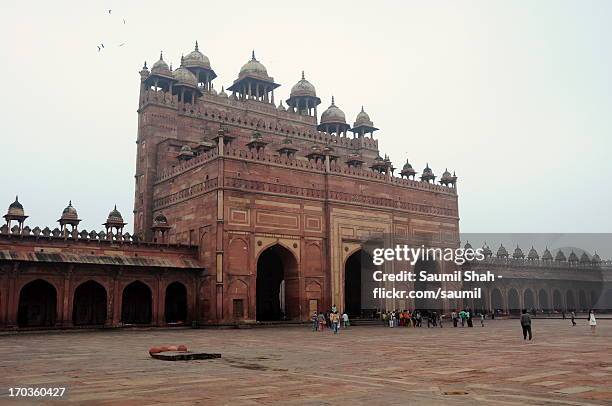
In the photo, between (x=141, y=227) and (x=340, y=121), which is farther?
(x=340, y=121)

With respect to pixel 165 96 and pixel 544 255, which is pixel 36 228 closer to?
pixel 165 96

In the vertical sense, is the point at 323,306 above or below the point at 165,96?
below

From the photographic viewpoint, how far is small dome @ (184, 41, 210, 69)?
138ft

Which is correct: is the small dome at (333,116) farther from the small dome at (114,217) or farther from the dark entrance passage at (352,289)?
the small dome at (114,217)

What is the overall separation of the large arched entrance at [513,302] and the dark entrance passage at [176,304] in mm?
29272

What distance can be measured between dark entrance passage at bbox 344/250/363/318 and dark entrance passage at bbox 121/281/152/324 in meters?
12.7

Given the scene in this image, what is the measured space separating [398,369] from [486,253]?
42133 mm

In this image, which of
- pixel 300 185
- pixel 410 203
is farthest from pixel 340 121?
pixel 300 185

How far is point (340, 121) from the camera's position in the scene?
4509 cm

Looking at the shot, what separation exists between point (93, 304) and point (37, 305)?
2.53 meters

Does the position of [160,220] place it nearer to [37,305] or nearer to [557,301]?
[37,305]

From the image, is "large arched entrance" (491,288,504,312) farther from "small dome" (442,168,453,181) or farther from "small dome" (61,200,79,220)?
"small dome" (61,200,79,220)

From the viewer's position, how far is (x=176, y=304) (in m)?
31.9

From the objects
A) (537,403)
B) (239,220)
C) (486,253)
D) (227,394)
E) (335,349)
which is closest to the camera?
(537,403)
